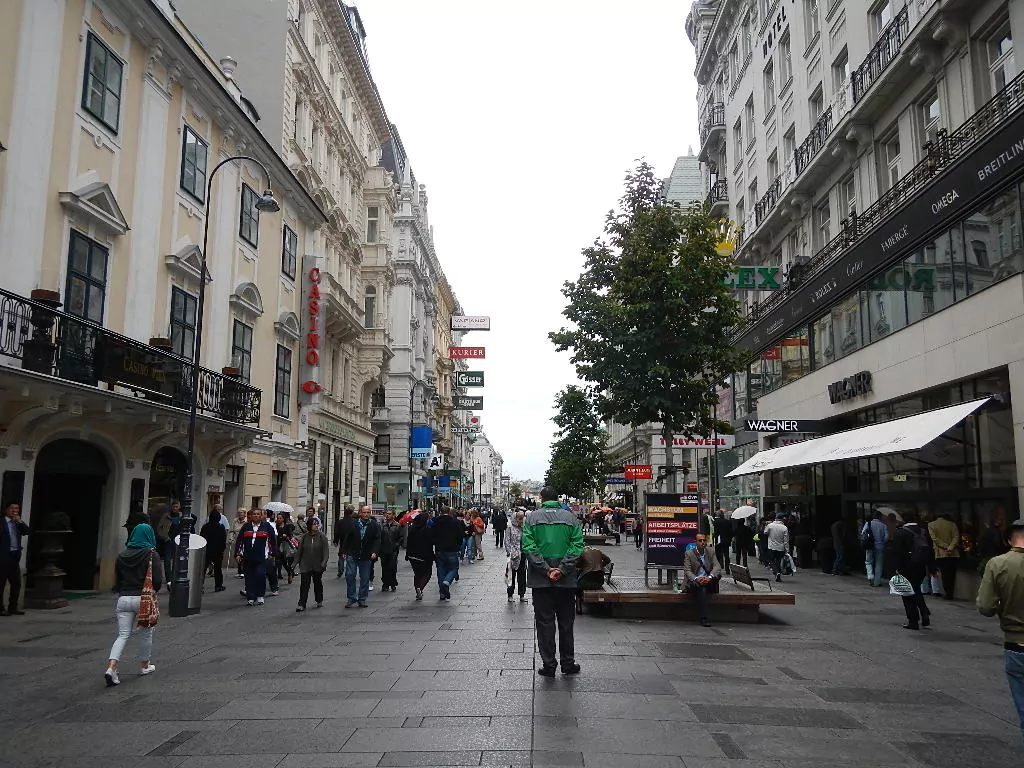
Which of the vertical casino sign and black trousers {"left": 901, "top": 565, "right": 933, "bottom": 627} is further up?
the vertical casino sign

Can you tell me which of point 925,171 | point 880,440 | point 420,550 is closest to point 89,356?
point 420,550

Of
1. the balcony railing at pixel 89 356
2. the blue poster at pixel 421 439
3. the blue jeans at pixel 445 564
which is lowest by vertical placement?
the blue jeans at pixel 445 564

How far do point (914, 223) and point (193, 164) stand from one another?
645 inches

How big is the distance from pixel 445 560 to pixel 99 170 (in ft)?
32.9

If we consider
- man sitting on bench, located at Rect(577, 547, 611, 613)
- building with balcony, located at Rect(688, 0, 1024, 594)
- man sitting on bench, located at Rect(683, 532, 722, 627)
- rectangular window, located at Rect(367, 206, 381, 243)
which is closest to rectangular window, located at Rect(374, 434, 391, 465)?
rectangular window, located at Rect(367, 206, 381, 243)

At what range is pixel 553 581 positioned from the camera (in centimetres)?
826

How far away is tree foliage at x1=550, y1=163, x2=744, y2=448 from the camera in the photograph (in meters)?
18.0

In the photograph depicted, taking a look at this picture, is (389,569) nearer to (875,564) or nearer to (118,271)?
(118,271)

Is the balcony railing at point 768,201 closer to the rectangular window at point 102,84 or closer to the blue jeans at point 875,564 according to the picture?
the blue jeans at point 875,564

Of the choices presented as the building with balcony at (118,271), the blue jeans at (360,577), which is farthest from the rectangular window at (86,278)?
the blue jeans at (360,577)

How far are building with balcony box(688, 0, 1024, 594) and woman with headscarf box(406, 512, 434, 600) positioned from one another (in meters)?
9.75

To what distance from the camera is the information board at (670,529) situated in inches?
558

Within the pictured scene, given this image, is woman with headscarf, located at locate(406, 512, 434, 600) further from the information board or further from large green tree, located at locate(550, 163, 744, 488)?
large green tree, located at locate(550, 163, 744, 488)

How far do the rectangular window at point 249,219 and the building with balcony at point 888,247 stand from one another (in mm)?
16077
